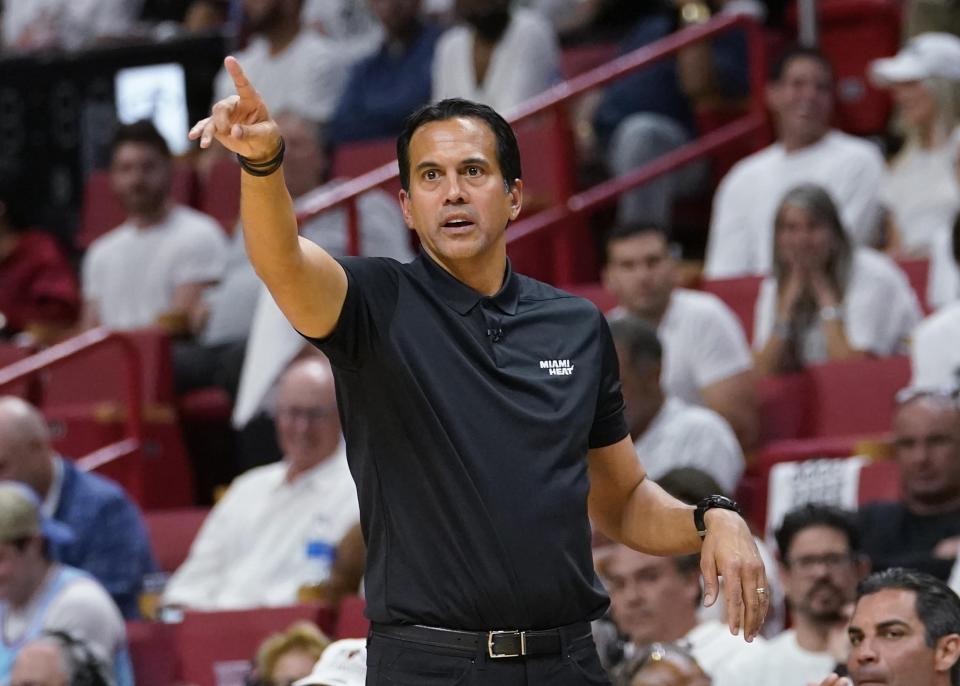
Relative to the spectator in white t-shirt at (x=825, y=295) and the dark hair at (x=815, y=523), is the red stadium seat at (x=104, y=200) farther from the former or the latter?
the dark hair at (x=815, y=523)

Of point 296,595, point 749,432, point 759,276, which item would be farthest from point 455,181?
point 759,276

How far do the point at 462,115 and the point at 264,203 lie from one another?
1.37 feet

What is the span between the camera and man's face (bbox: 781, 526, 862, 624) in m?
5.62

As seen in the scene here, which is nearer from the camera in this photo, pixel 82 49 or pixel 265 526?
pixel 265 526

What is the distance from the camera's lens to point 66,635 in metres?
5.81

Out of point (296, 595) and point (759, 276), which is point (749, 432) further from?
point (296, 595)

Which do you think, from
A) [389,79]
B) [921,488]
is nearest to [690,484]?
[921,488]

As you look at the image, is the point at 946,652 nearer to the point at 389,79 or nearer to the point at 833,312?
the point at 833,312

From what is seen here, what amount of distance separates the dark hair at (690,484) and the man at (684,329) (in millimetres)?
1264

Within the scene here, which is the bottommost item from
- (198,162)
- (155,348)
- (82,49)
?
(155,348)

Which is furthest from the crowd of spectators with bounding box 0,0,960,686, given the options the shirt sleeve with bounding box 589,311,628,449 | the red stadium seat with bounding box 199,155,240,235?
the shirt sleeve with bounding box 589,311,628,449

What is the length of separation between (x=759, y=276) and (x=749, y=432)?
3.49 feet

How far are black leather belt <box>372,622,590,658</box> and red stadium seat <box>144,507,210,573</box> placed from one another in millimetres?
4752

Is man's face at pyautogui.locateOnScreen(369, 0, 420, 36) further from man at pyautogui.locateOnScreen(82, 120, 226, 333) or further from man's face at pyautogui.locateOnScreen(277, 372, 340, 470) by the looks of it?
man's face at pyautogui.locateOnScreen(277, 372, 340, 470)
